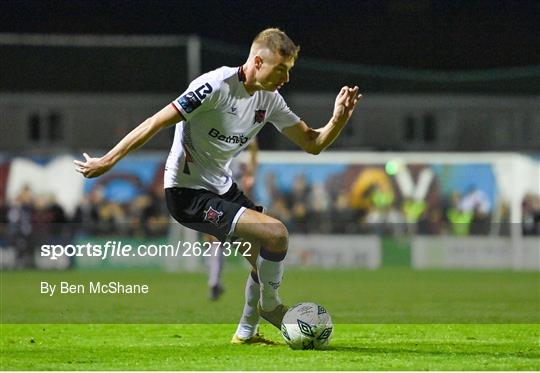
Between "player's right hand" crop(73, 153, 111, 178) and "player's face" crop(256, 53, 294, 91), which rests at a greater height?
"player's face" crop(256, 53, 294, 91)

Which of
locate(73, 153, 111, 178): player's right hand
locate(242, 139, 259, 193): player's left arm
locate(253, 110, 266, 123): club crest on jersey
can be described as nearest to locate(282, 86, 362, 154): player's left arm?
locate(253, 110, 266, 123): club crest on jersey

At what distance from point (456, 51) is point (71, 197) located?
56.2ft

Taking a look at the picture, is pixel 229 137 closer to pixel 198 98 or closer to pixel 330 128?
pixel 198 98

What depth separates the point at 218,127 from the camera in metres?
8.68

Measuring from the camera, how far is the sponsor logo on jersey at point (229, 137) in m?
8.70

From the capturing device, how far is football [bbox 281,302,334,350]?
8508 mm

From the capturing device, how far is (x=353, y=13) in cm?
3925

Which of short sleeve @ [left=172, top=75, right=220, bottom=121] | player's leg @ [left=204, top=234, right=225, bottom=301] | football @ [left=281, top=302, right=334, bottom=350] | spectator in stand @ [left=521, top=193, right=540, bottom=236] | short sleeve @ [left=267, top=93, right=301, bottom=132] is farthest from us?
spectator in stand @ [left=521, top=193, right=540, bottom=236]

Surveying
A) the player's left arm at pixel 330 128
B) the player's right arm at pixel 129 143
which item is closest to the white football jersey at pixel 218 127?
the player's left arm at pixel 330 128

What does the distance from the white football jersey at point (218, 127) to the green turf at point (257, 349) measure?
4.32 feet

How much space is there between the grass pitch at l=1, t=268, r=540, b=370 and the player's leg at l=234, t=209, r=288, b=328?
1.11ft

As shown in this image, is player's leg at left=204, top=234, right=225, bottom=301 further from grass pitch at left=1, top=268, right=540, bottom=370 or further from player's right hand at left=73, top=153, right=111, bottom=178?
player's right hand at left=73, top=153, right=111, bottom=178

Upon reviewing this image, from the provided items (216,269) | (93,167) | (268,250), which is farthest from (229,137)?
(216,269)

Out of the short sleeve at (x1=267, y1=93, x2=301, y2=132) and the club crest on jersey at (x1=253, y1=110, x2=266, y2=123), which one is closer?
the club crest on jersey at (x1=253, y1=110, x2=266, y2=123)
